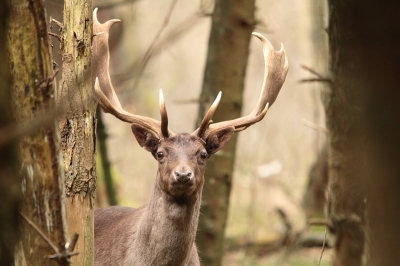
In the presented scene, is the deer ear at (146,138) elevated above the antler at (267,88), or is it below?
below

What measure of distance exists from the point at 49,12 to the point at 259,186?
714 centimetres

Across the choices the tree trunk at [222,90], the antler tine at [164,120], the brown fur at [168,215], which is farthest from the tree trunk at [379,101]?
the tree trunk at [222,90]

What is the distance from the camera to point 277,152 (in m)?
15.0

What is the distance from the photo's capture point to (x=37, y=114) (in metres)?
2.98

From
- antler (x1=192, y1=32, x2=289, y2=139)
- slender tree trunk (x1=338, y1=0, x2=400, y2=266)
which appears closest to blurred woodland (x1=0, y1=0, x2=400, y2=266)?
slender tree trunk (x1=338, y1=0, x2=400, y2=266)

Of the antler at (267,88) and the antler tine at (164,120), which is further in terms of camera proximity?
the antler at (267,88)

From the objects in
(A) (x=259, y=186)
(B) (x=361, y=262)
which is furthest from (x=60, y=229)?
(A) (x=259, y=186)

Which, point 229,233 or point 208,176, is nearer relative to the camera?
point 208,176

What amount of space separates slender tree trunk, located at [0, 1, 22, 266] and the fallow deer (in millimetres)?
3280

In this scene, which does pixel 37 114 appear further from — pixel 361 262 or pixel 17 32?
pixel 361 262

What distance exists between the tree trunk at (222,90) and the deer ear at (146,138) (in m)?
2.08

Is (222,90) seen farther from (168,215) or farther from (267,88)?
(168,215)

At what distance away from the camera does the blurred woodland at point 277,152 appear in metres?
1.99

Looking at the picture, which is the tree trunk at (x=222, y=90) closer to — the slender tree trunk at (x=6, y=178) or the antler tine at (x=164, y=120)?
the antler tine at (x=164, y=120)
